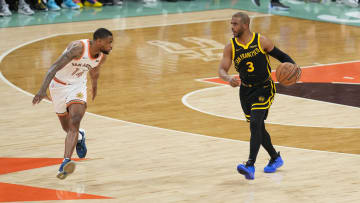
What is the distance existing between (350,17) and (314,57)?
15.6 ft

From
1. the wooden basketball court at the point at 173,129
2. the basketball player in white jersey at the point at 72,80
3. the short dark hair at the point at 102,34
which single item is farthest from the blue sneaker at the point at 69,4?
the short dark hair at the point at 102,34

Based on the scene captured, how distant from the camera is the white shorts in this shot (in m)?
7.32

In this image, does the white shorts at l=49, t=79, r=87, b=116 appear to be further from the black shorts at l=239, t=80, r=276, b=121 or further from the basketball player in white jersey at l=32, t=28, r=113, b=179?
the black shorts at l=239, t=80, r=276, b=121

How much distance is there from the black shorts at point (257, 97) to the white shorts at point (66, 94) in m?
1.61

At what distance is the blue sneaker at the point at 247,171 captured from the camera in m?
7.06

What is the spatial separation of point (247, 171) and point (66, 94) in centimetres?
197

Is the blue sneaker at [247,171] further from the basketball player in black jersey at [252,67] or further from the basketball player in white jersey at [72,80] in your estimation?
the basketball player in white jersey at [72,80]

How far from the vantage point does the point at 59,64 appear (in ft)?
23.1

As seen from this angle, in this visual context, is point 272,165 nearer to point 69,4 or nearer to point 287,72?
point 287,72

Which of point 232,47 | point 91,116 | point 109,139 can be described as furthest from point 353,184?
point 91,116

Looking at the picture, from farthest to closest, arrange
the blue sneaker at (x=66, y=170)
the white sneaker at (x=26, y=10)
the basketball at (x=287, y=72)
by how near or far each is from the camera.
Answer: the white sneaker at (x=26, y=10) → the basketball at (x=287, y=72) → the blue sneaker at (x=66, y=170)

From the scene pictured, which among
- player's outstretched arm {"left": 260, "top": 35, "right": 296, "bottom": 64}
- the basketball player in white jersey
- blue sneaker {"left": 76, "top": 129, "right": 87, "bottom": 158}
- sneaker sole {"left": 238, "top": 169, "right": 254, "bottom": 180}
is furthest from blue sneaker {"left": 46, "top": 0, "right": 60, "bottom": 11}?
sneaker sole {"left": 238, "top": 169, "right": 254, "bottom": 180}

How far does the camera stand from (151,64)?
13.2 meters

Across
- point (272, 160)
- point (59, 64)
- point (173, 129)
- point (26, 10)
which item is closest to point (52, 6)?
point (26, 10)
